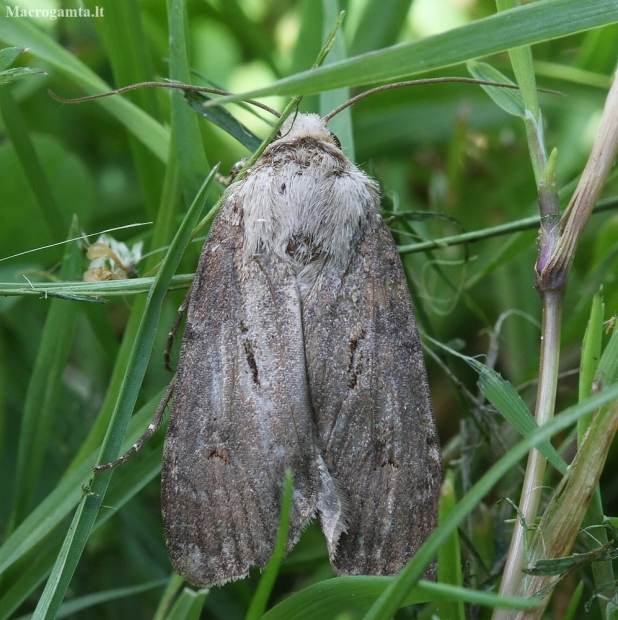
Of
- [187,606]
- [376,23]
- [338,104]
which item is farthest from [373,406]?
[376,23]

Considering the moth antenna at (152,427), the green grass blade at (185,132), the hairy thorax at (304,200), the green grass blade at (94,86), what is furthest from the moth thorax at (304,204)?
the moth antenna at (152,427)

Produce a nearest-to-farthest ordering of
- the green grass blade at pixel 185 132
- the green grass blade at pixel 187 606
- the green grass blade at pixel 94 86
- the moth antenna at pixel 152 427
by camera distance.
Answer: the green grass blade at pixel 187 606 < the moth antenna at pixel 152 427 < the green grass blade at pixel 185 132 < the green grass blade at pixel 94 86

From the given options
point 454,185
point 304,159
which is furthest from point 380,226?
point 454,185

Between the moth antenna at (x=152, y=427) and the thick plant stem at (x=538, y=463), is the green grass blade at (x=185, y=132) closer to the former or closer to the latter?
the moth antenna at (x=152, y=427)

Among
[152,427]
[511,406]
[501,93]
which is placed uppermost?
[501,93]

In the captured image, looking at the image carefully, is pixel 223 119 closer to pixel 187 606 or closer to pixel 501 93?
pixel 501 93

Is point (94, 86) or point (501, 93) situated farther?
point (94, 86)

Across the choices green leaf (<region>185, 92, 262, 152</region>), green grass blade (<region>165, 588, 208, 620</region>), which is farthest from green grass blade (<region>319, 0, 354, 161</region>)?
green grass blade (<region>165, 588, 208, 620</region>)

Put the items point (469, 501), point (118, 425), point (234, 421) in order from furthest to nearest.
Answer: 1. point (234, 421)
2. point (118, 425)
3. point (469, 501)
